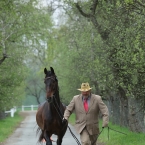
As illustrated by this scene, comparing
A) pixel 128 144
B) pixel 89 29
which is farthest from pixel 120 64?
pixel 89 29

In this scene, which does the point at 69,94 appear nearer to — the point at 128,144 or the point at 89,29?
the point at 89,29

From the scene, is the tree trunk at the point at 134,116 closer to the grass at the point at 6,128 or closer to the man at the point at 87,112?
the grass at the point at 6,128

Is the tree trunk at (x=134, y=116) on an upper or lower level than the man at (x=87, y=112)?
lower

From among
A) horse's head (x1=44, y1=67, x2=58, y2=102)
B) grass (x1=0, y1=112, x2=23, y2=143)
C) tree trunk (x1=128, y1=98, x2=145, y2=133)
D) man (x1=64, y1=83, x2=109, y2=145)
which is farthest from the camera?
grass (x1=0, y1=112, x2=23, y2=143)

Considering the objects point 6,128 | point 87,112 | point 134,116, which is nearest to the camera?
point 87,112

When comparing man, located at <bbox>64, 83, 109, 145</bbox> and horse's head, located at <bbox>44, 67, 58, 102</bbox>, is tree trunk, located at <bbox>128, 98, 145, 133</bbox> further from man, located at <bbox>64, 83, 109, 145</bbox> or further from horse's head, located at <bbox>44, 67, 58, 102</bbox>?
man, located at <bbox>64, 83, 109, 145</bbox>

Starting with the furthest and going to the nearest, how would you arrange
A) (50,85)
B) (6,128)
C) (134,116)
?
(6,128), (134,116), (50,85)

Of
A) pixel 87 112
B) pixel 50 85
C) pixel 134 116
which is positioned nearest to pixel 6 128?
pixel 134 116

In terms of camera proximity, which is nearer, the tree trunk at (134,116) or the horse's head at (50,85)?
the horse's head at (50,85)

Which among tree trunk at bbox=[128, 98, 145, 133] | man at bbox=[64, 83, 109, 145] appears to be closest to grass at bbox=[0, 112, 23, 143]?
tree trunk at bbox=[128, 98, 145, 133]

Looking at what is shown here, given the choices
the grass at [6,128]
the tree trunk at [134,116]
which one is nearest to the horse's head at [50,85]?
the tree trunk at [134,116]

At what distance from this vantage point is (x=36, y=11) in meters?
35.3

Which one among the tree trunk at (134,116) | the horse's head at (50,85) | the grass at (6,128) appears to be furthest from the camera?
the grass at (6,128)

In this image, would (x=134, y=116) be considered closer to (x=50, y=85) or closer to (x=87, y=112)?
(x=50, y=85)
